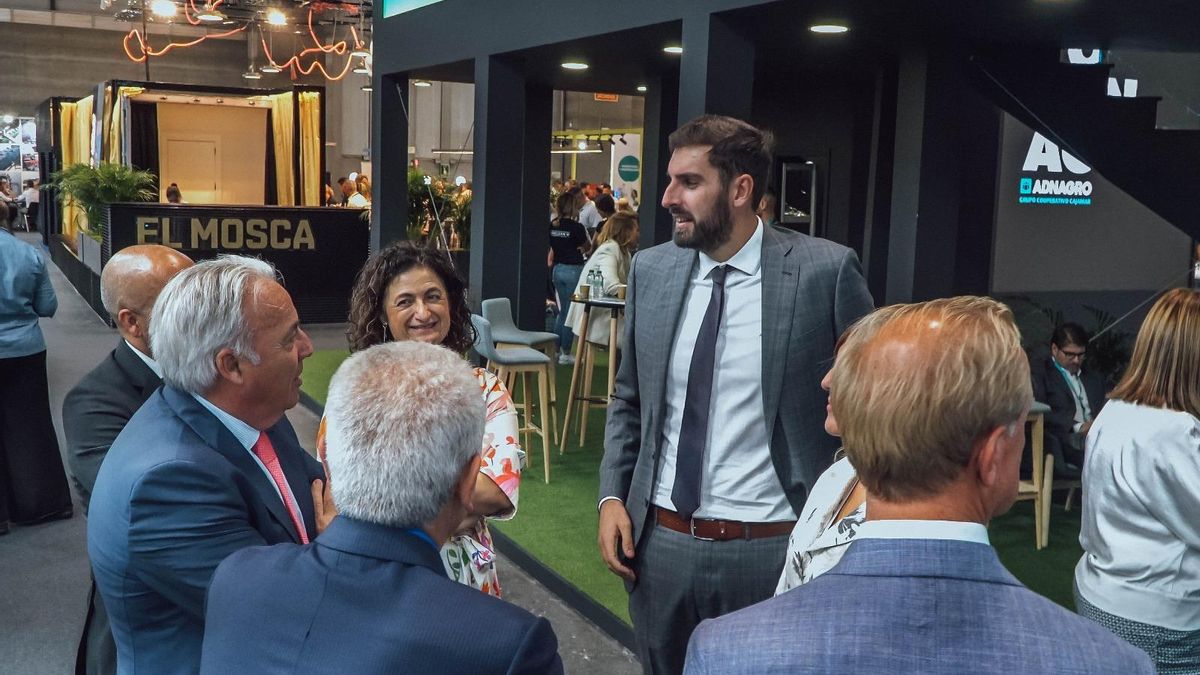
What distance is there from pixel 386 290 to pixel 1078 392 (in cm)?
401

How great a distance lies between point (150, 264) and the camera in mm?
2684

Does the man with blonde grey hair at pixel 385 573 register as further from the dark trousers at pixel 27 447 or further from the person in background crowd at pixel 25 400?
the dark trousers at pixel 27 447

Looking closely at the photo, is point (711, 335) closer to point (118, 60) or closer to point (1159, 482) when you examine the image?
point (1159, 482)

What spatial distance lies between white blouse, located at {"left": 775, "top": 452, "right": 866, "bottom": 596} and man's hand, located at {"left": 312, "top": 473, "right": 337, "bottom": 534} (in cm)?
73

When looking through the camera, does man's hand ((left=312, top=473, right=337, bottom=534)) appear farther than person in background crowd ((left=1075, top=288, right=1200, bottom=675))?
No

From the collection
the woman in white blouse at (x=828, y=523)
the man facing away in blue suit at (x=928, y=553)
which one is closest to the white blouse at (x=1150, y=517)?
the woman in white blouse at (x=828, y=523)

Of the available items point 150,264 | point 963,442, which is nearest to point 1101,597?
point 963,442

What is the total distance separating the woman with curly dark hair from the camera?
2.11 meters

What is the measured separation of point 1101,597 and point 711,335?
3.42 feet

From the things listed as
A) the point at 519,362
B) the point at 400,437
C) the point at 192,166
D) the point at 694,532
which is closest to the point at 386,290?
the point at 694,532

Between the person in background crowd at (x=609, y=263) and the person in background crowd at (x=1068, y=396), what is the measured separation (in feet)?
8.27

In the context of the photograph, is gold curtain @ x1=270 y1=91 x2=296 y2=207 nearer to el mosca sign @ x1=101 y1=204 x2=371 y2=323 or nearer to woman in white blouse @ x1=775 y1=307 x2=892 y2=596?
el mosca sign @ x1=101 y1=204 x2=371 y2=323

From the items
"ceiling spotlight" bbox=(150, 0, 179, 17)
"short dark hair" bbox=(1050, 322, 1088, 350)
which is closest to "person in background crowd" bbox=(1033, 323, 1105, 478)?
"short dark hair" bbox=(1050, 322, 1088, 350)

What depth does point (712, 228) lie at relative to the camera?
7.43 ft
